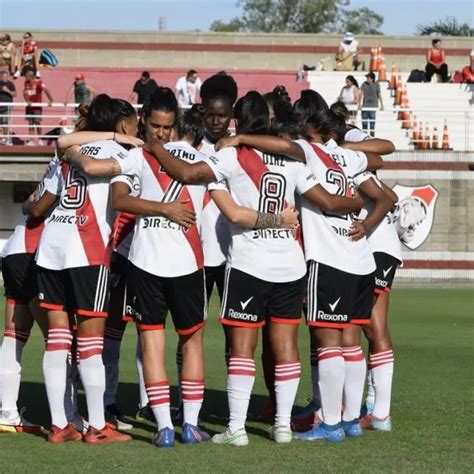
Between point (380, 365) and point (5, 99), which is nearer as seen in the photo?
point (380, 365)

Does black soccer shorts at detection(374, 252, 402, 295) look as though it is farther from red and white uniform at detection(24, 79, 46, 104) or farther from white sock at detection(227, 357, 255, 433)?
red and white uniform at detection(24, 79, 46, 104)

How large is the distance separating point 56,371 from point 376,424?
7.50 feet

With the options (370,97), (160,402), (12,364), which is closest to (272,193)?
(160,402)

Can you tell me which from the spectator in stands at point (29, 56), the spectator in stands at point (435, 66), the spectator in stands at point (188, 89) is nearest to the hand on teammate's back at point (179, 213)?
the spectator in stands at point (188, 89)

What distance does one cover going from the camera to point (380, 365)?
360 inches

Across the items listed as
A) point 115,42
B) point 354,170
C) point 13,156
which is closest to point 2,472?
point 354,170

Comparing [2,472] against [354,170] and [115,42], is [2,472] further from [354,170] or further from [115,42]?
[115,42]

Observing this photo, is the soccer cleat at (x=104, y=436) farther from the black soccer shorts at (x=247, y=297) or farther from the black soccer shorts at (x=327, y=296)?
the black soccer shorts at (x=327, y=296)

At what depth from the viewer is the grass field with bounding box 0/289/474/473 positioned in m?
7.66

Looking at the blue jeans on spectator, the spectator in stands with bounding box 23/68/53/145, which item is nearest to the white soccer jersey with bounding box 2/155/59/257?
the blue jeans on spectator

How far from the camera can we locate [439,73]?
125 feet

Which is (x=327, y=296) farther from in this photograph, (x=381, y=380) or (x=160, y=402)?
(x=160, y=402)

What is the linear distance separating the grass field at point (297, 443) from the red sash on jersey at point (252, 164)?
5.71 feet

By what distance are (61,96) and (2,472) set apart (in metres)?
30.3
